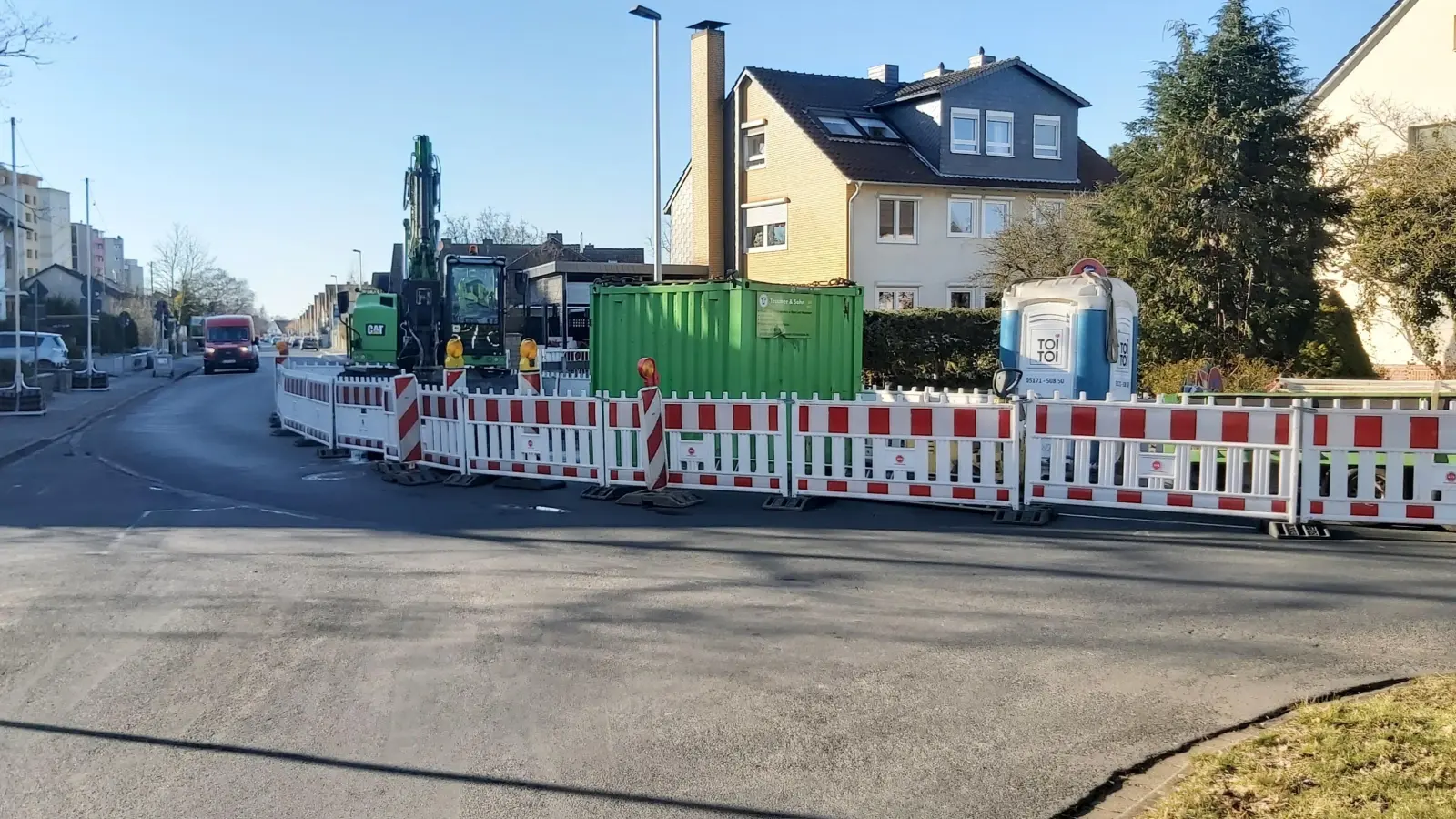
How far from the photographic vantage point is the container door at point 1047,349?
16078mm

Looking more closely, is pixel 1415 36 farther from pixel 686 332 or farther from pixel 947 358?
pixel 686 332

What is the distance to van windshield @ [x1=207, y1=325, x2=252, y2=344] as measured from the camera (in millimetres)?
52219

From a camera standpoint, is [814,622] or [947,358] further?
[947,358]

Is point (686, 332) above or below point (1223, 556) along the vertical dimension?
above

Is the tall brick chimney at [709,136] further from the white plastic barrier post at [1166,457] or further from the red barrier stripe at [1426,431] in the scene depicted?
the red barrier stripe at [1426,431]

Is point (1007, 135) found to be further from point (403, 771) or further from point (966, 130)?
point (403, 771)

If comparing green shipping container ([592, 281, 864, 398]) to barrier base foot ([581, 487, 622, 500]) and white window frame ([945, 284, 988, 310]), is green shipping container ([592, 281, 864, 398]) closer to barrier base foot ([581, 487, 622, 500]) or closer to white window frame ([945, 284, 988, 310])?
barrier base foot ([581, 487, 622, 500])

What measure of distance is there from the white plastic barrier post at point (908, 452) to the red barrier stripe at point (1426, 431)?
10.3 feet

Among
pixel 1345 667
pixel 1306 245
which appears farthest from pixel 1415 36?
pixel 1345 667

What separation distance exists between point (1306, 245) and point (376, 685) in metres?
24.8

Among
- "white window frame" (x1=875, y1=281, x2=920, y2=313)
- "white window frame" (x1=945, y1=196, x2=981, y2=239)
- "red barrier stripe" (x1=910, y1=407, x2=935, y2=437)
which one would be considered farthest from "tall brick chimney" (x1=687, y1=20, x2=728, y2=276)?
"red barrier stripe" (x1=910, y1=407, x2=935, y2=437)

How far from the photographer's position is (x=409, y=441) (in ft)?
47.7

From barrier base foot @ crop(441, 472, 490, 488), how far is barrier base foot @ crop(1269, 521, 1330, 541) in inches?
324

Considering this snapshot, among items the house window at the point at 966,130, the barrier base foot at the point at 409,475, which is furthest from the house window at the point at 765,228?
the barrier base foot at the point at 409,475
